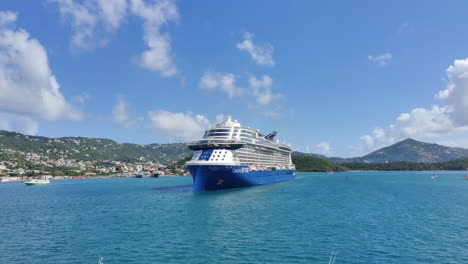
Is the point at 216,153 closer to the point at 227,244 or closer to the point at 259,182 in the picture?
the point at 259,182

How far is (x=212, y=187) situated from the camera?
63531 millimetres

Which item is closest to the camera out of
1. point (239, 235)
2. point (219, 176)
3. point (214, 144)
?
point (239, 235)

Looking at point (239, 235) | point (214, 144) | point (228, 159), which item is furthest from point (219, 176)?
point (239, 235)

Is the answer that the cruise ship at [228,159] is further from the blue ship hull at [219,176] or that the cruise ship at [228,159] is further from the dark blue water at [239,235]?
the dark blue water at [239,235]

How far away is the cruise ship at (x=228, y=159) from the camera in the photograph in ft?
198

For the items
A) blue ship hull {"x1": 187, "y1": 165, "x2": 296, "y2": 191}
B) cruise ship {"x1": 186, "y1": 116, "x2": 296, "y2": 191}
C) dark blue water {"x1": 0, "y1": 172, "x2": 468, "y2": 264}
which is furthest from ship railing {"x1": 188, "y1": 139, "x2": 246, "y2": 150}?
dark blue water {"x1": 0, "y1": 172, "x2": 468, "y2": 264}

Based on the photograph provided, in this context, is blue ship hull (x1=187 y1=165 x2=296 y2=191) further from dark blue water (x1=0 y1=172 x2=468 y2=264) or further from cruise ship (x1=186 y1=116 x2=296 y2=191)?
dark blue water (x1=0 y1=172 x2=468 y2=264)

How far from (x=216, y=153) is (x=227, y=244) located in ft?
125

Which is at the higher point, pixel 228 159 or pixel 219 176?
pixel 228 159

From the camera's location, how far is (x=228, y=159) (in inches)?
2427

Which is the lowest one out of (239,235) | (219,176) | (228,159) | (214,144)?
(239,235)

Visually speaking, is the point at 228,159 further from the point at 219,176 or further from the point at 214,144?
the point at 214,144

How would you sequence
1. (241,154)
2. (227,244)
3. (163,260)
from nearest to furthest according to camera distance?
(163,260) → (227,244) → (241,154)

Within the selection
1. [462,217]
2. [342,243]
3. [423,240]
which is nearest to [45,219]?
[342,243]
